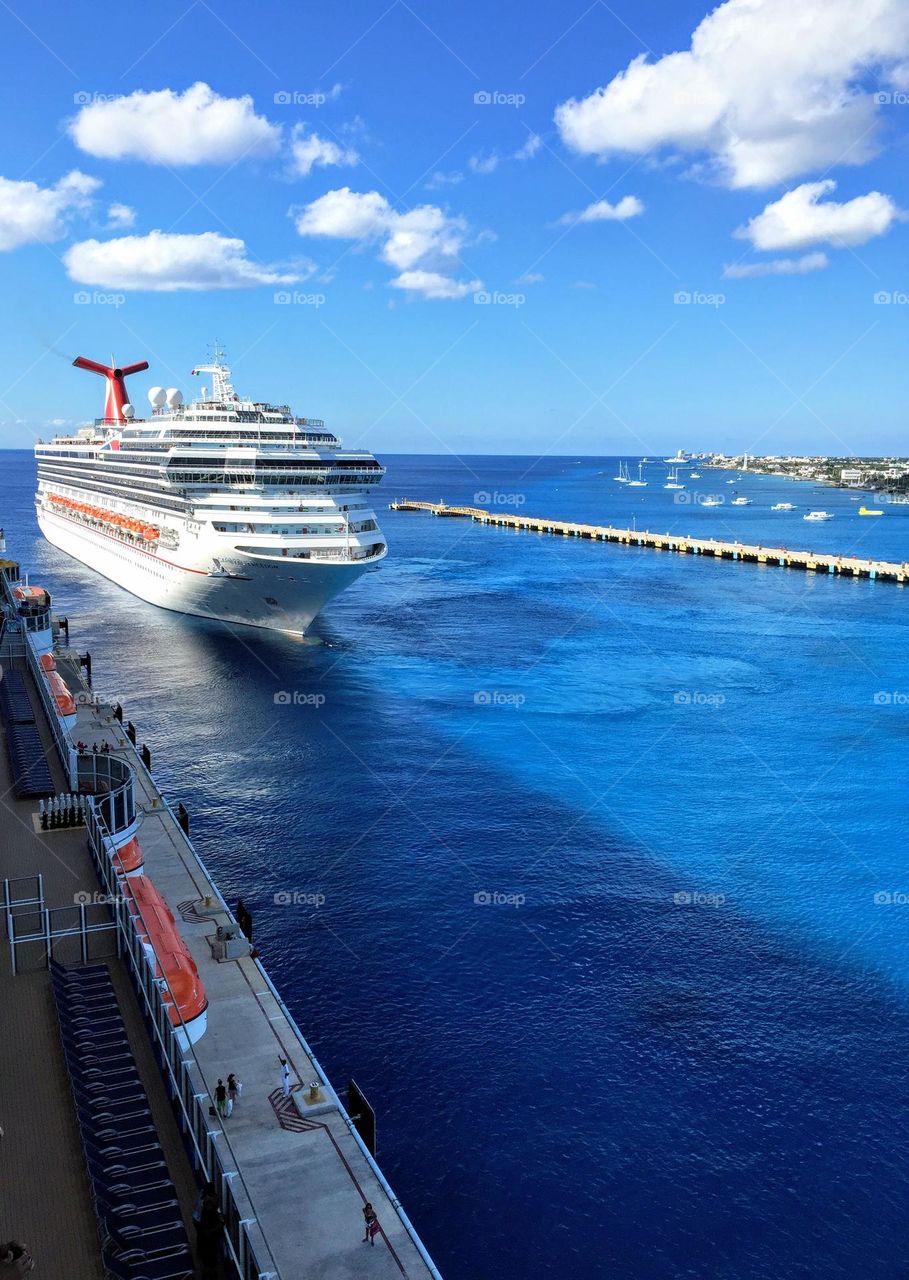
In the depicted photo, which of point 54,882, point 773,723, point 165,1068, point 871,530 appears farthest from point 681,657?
point 871,530

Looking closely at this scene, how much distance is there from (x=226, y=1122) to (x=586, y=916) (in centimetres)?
1517

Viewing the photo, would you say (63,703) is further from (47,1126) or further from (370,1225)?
(370,1225)

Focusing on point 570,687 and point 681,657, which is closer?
point 570,687

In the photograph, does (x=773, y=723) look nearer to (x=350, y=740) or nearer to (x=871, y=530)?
(x=350, y=740)

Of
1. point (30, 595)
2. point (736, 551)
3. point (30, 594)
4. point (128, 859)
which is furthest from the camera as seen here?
point (736, 551)

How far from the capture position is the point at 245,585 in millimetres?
67188

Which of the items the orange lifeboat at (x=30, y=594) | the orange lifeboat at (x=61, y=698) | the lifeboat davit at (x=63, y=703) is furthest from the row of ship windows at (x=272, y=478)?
the lifeboat davit at (x=63, y=703)

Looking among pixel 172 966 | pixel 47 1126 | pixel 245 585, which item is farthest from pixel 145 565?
pixel 47 1126

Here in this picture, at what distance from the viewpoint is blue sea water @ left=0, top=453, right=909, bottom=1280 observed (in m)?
19.9

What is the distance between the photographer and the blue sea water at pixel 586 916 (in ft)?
65.4

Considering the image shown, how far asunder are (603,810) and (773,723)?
54.2 ft

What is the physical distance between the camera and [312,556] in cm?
6347

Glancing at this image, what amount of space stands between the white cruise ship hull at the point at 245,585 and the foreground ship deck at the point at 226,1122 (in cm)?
3749

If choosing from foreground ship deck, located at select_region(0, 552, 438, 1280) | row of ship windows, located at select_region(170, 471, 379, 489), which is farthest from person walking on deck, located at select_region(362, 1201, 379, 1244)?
row of ship windows, located at select_region(170, 471, 379, 489)
